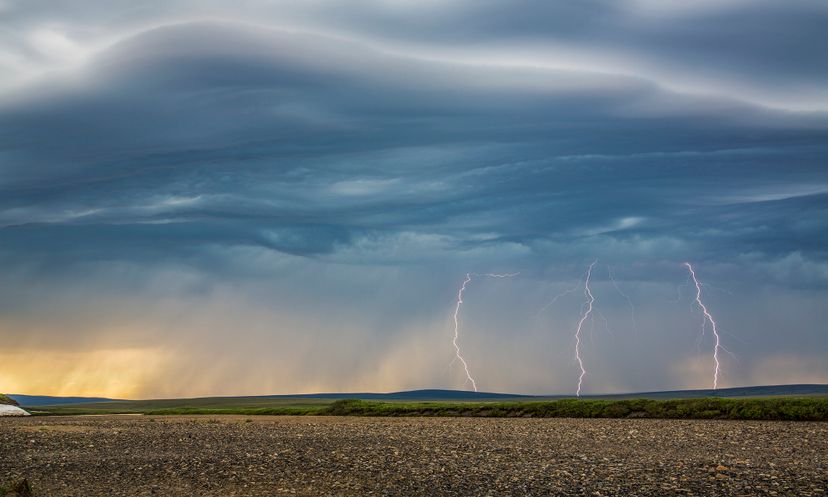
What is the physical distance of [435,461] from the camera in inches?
1299

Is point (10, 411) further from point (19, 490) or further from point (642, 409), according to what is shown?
point (19, 490)

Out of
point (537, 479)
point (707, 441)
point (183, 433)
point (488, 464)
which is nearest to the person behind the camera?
point (537, 479)

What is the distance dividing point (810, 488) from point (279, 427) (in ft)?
135

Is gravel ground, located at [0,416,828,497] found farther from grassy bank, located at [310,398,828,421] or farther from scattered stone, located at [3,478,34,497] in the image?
grassy bank, located at [310,398,828,421]

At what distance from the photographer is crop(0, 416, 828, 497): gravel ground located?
87.1 ft

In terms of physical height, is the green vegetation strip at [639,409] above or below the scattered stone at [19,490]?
above

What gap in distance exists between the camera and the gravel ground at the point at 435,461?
26.5 metres

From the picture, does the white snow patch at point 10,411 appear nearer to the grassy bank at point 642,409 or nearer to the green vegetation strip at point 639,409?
the green vegetation strip at point 639,409

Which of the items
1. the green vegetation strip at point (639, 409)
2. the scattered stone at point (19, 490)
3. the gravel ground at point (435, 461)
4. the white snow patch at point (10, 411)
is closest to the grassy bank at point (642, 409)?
the green vegetation strip at point (639, 409)

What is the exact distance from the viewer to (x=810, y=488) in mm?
24797

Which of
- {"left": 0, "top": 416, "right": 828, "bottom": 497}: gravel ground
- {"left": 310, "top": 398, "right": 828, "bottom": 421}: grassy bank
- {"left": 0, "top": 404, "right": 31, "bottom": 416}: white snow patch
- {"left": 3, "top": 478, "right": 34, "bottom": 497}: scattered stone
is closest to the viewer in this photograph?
{"left": 3, "top": 478, "right": 34, "bottom": 497}: scattered stone

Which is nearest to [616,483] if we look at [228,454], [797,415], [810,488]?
[810,488]

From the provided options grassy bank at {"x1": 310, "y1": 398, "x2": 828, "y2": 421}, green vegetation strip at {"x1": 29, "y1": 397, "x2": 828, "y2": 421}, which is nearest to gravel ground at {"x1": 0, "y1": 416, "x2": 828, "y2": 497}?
grassy bank at {"x1": 310, "y1": 398, "x2": 828, "y2": 421}

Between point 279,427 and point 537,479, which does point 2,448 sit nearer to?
point 279,427
